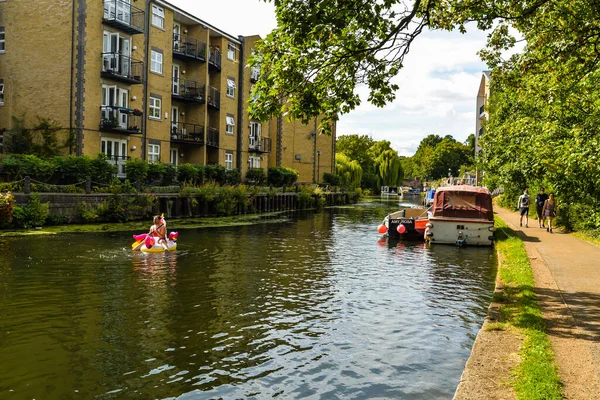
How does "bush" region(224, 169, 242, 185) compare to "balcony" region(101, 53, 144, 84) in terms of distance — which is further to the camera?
"bush" region(224, 169, 242, 185)

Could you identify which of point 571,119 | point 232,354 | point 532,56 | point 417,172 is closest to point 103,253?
point 232,354

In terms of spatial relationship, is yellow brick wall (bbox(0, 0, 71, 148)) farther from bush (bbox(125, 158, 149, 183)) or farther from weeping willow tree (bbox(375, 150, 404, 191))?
weeping willow tree (bbox(375, 150, 404, 191))

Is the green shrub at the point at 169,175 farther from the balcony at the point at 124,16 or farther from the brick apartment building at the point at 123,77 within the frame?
the balcony at the point at 124,16

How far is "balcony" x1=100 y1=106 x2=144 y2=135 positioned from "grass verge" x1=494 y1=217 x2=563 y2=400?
23542 millimetres

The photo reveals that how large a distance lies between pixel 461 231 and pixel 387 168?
3533 inches

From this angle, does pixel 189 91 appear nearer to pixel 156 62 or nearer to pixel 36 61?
pixel 156 62

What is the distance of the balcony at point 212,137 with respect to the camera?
4295 cm

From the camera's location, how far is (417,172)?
156 metres

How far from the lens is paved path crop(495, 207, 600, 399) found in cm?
630

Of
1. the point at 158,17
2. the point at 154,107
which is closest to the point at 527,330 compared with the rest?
the point at 154,107

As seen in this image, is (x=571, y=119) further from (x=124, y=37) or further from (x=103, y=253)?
(x=124, y=37)

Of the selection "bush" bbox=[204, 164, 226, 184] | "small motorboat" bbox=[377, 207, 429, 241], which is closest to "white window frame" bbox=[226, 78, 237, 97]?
"bush" bbox=[204, 164, 226, 184]

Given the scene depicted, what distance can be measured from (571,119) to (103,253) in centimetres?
1637

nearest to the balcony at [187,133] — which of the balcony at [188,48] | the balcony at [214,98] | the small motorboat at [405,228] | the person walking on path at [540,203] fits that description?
the balcony at [214,98]
